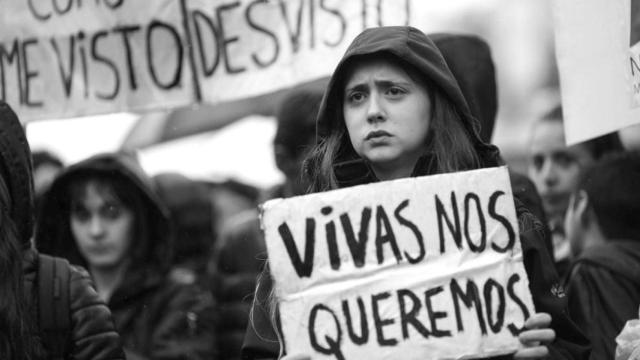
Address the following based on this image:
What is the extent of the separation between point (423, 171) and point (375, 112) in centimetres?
23

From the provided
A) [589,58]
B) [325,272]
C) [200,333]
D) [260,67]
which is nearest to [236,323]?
[200,333]

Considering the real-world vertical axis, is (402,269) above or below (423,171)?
below

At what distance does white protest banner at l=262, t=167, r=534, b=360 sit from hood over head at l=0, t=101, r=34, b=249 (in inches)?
36.4

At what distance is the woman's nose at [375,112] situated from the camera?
3873mm

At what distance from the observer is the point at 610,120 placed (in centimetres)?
472

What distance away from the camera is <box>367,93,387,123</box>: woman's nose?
3.87 meters

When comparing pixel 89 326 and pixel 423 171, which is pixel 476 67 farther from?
pixel 89 326

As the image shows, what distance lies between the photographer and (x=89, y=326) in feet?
13.5

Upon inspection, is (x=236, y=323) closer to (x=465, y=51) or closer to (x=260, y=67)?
(x=260, y=67)

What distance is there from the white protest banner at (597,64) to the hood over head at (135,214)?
209 cm

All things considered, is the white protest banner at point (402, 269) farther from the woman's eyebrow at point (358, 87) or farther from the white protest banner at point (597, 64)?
the white protest banner at point (597, 64)

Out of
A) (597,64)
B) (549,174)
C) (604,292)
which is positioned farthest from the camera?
(549,174)

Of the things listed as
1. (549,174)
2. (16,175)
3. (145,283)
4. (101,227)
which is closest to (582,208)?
(549,174)

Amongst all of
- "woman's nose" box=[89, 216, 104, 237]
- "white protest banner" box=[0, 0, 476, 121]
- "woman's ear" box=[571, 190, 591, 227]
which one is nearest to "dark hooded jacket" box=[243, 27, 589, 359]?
"woman's ear" box=[571, 190, 591, 227]
